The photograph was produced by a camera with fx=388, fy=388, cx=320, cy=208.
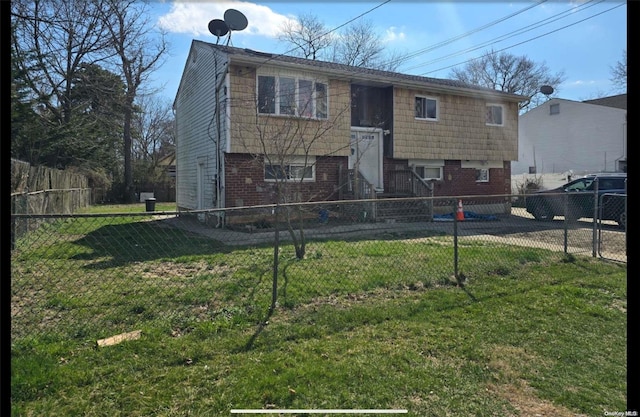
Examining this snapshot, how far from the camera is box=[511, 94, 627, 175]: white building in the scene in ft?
95.7

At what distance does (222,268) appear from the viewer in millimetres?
6621

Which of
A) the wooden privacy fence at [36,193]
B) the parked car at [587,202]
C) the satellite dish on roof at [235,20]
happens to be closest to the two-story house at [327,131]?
the satellite dish on roof at [235,20]

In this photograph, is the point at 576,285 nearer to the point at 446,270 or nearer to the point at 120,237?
the point at 446,270

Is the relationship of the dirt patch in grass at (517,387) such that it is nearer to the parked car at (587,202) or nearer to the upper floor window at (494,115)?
the parked car at (587,202)

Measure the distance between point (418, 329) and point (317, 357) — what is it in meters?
1.24

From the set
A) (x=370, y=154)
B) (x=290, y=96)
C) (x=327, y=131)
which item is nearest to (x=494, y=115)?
(x=370, y=154)

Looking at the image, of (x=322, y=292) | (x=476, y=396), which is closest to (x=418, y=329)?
(x=476, y=396)

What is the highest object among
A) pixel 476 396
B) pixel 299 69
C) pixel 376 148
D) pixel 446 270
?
pixel 299 69

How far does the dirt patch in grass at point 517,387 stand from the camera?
2812mm

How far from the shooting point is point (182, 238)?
396 inches

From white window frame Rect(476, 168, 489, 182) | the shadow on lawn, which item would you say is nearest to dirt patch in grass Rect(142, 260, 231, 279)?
the shadow on lawn

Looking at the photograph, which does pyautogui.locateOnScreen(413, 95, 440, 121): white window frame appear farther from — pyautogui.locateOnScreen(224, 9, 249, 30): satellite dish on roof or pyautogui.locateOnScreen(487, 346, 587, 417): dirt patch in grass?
pyautogui.locateOnScreen(487, 346, 587, 417): dirt patch in grass

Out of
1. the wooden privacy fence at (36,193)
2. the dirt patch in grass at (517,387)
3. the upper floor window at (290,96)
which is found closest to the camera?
the dirt patch in grass at (517,387)

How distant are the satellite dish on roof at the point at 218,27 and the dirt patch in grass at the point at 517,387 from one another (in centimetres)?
1379
